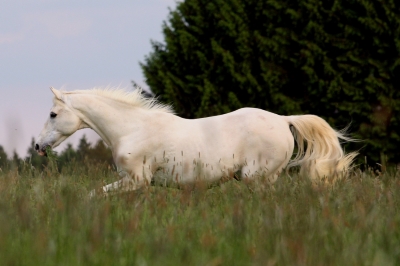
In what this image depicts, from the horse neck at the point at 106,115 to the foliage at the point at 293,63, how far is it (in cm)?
902

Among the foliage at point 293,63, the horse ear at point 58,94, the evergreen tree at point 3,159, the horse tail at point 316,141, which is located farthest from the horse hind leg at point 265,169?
the foliage at point 293,63

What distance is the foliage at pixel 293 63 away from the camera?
16688 mm

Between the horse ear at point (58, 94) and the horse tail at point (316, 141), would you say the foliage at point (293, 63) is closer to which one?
the horse tail at point (316, 141)

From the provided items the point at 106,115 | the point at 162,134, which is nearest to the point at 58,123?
the point at 106,115

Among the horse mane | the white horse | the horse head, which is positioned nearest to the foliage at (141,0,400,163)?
the white horse

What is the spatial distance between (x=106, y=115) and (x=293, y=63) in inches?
405

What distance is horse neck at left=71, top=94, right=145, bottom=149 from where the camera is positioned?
26.9 feet

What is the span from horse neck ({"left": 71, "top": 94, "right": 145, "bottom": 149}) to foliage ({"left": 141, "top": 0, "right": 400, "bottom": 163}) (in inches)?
355

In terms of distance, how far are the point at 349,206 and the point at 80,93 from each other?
420cm

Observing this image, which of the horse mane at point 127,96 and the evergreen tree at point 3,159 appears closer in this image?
the evergreen tree at point 3,159

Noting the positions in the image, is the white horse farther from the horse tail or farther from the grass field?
the grass field

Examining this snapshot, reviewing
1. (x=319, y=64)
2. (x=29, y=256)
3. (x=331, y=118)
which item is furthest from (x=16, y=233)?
(x=319, y=64)

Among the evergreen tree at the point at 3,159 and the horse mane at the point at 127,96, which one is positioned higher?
the horse mane at the point at 127,96

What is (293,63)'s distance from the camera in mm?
17812
